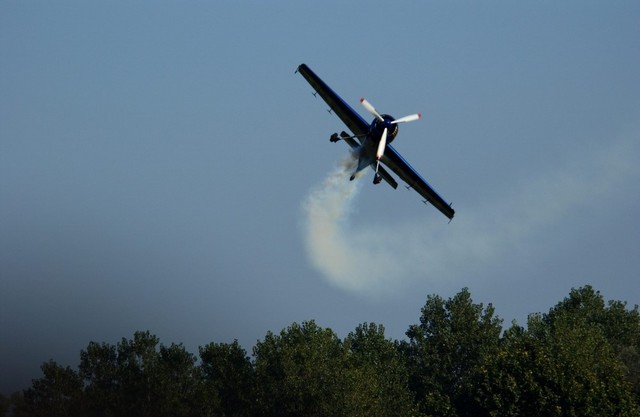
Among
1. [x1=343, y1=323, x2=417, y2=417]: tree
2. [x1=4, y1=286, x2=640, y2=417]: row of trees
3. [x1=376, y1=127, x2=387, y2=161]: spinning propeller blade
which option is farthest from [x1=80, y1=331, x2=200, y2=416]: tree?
[x1=376, y1=127, x2=387, y2=161]: spinning propeller blade

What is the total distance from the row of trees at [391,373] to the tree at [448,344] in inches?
5.1

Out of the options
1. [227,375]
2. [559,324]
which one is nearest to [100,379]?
[227,375]

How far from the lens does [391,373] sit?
119250 mm

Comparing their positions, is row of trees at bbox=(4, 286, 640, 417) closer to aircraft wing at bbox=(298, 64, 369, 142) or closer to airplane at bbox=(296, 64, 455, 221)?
airplane at bbox=(296, 64, 455, 221)

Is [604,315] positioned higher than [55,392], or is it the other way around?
[604,315]

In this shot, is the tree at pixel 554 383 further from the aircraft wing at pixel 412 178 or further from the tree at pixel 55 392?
the tree at pixel 55 392

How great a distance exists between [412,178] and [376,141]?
962cm

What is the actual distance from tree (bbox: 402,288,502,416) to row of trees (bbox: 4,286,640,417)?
0.13m

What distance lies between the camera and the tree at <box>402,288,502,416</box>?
410 feet

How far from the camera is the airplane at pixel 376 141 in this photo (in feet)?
203

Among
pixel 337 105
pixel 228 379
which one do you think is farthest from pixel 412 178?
pixel 228 379

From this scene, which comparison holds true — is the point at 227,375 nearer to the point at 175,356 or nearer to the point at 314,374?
the point at 175,356

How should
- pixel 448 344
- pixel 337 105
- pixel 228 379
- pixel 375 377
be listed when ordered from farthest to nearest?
pixel 448 344
pixel 228 379
pixel 375 377
pixel 337 105

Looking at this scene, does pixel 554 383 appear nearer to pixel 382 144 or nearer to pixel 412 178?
pixel 412 178
